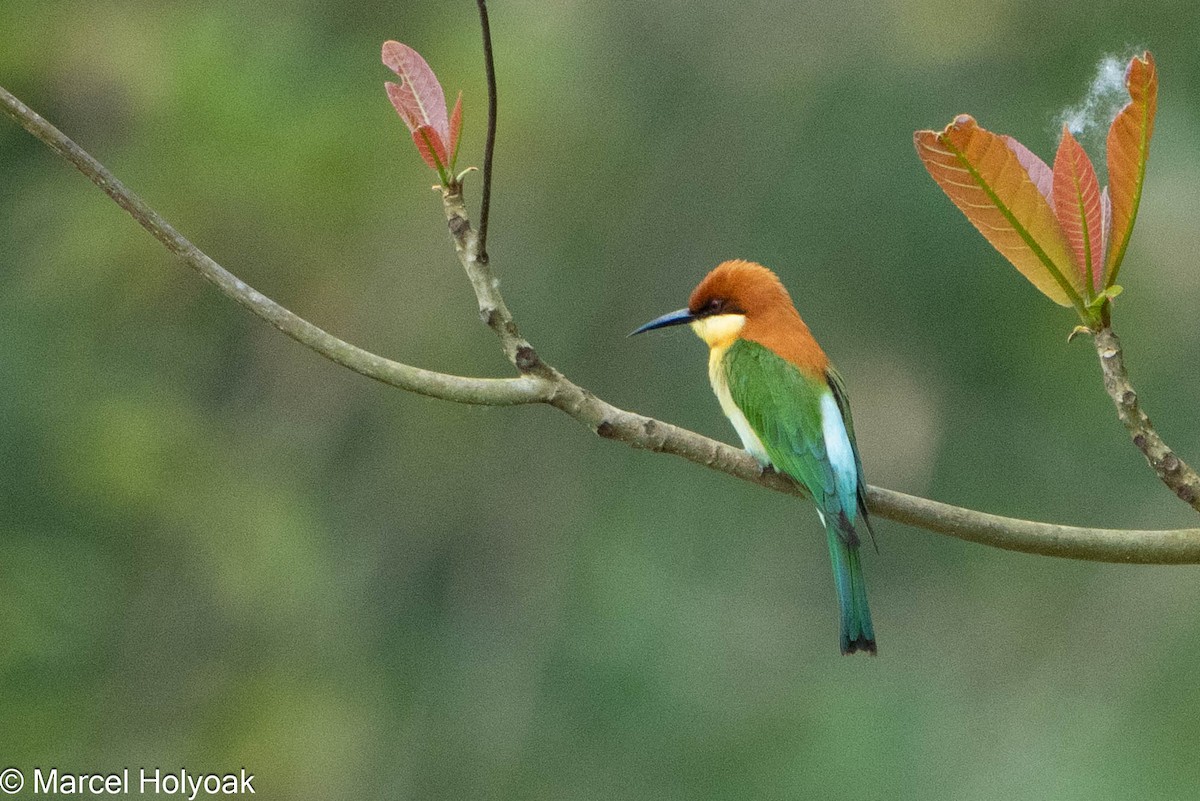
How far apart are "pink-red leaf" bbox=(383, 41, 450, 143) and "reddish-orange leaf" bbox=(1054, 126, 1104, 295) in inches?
20.3

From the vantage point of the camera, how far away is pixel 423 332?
297 centimetres

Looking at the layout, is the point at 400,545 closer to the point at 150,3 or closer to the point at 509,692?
the point at 509,692

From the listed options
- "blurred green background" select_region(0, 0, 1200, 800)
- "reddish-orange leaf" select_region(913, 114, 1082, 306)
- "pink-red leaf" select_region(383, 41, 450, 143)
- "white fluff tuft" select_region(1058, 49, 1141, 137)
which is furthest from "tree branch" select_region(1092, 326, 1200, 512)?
"blurred green background" select_region(0, 0, 1200, 800)

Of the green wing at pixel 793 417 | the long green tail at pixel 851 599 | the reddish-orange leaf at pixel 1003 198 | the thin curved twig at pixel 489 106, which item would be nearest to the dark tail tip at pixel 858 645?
the long green tail at pixel 851 599

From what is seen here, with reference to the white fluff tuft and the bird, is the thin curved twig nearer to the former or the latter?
the white fluff tuft

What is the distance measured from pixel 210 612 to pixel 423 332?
738 millimetres

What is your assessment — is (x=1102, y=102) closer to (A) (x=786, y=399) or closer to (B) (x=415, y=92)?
(B) (x=415, y=92)

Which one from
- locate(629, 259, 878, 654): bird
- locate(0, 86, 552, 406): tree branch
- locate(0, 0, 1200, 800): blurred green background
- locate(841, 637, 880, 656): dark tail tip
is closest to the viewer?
locate(0, 86, 552, 406): tree branch

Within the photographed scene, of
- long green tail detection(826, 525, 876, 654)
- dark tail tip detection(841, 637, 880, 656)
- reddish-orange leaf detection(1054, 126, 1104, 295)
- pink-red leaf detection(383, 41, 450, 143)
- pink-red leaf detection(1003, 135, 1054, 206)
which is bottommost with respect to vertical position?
dark tail tip detection(841, 637, 880, 656)

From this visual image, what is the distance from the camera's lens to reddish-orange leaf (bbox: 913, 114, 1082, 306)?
3.63 ft

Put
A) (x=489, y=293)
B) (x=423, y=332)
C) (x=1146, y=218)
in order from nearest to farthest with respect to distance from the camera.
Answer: (x=489, y=293) < (x=1146, y=218) < (x=423, y=332)

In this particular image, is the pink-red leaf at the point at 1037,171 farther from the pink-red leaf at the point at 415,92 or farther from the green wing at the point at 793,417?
the green wing at the point at 793,417

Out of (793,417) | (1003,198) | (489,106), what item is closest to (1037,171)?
(1003,198)

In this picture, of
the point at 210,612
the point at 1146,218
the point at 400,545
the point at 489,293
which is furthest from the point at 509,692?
the point at 489,293
